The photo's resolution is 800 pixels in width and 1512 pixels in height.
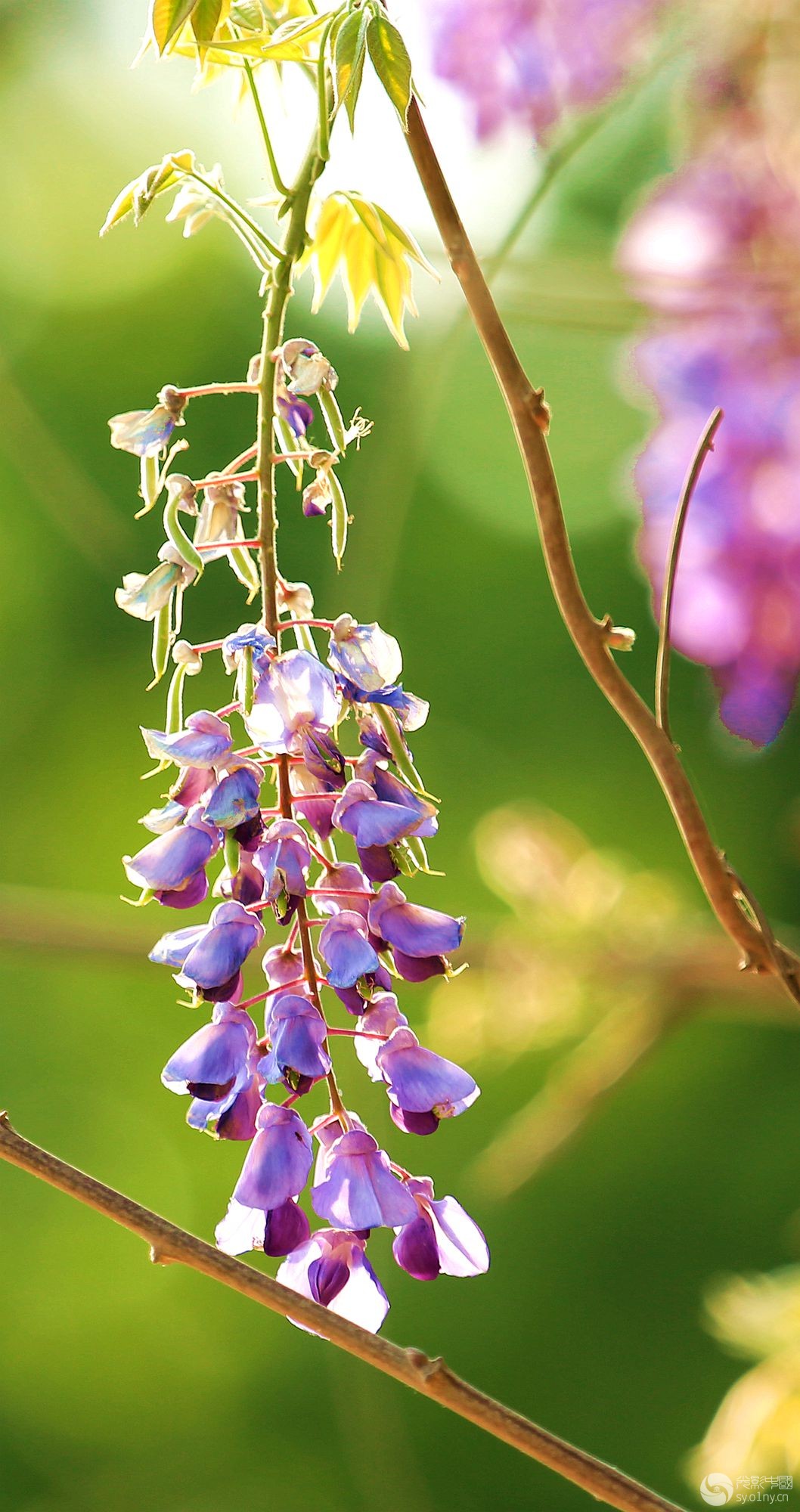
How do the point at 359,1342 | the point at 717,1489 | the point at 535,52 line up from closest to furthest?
the point at 359,1342 < the point at 717,1489 < the point at 535,52


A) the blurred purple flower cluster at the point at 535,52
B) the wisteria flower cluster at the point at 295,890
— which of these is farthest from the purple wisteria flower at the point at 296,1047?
the blurred purple flower cluster at the point at 535,52

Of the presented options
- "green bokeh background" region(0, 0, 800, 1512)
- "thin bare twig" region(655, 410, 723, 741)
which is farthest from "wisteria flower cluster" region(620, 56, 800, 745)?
"green bokeh background" region(0, 0, 800, 1512)

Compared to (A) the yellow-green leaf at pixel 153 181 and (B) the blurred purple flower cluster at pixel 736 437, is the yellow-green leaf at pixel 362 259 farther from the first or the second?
(B) the blurred purple flower cluster at pixel 736 437

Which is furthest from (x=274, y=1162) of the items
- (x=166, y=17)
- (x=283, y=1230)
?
(x=166, y=17)

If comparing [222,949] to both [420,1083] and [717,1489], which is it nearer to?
[420,1083]

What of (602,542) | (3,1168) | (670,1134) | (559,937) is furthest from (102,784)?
(559,937)

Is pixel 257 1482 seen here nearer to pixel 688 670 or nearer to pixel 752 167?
pixel 688 670
